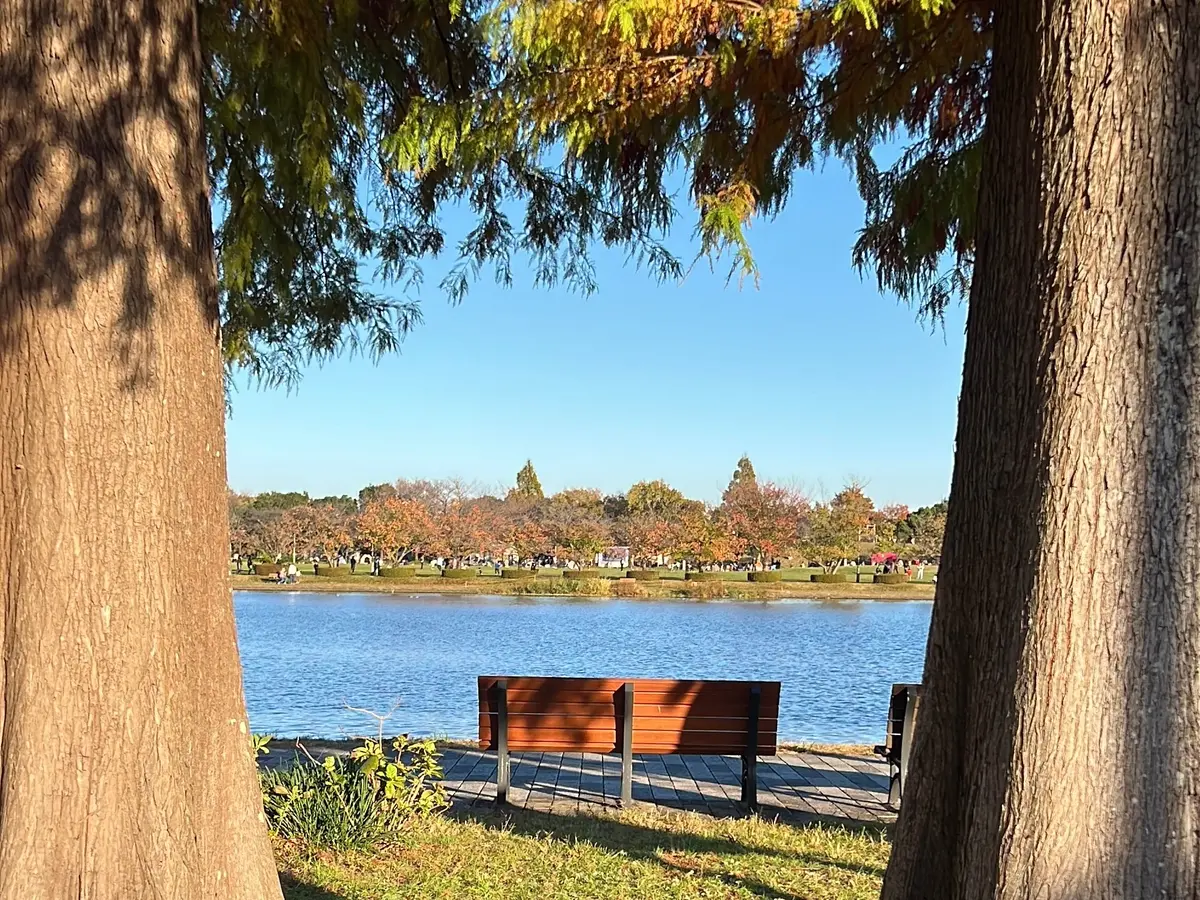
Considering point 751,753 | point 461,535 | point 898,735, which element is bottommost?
point 461,535

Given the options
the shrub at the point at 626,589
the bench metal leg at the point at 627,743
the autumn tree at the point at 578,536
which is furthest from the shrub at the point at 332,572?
the bench metal leg at the point at 627,743

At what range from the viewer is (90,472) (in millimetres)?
1914

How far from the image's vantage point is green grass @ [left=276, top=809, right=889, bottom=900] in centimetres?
356

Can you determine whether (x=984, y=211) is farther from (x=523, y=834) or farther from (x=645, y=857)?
(x=523, y=834)

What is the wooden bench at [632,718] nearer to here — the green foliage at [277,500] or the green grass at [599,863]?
the green grass at [599,863]

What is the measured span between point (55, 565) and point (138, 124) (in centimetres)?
90

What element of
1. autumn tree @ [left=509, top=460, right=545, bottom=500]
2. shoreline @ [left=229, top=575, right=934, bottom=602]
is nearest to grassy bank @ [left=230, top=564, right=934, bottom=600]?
shoreline @ [left=229, top=575, right=934, bottom=602]

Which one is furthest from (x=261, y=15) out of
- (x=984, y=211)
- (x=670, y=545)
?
(x=670, y=545)

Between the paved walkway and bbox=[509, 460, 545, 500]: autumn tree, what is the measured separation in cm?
5637

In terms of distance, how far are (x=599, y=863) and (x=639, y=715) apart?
4.45 feet

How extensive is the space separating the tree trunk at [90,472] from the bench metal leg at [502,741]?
10.5 ft

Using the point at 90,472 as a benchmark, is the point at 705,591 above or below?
below

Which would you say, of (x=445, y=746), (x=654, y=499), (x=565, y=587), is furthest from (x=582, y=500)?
(x=445, y=746)

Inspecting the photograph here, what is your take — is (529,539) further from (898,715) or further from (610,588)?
(898,715)
